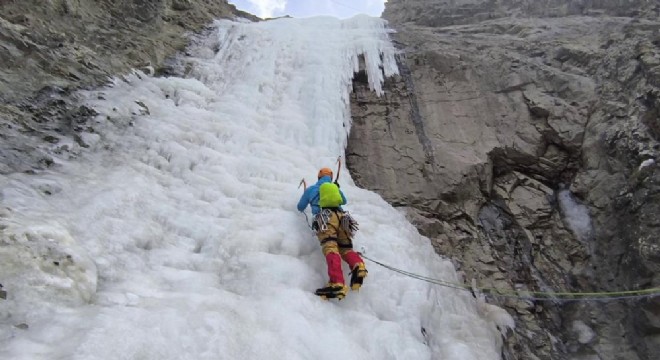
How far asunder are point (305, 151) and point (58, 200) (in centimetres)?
438

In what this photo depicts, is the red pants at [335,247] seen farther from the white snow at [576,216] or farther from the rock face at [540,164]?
the white snow at [576,216]

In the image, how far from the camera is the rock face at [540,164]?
655 cm

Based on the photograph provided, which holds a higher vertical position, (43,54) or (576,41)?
(576,41)

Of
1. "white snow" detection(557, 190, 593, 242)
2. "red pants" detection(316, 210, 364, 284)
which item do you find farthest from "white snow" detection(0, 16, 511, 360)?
"white snow" detection(557, 190, 593, 242)

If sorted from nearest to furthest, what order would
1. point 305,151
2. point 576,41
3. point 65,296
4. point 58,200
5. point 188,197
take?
point 65,296 → point 58,200 → point 188,197 → point 305,151 → point 576,41

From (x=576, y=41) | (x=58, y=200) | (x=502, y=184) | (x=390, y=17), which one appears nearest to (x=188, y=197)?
(x=58, y=200)

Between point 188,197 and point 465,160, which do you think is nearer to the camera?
point 188,197

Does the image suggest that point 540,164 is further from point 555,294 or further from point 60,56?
point 60,56

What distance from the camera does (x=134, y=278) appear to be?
400 centimetres

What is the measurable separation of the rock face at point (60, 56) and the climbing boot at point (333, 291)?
3302 mm

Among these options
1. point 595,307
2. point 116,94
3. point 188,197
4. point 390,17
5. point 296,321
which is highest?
point 390,17

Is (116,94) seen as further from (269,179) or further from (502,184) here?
(502,184)

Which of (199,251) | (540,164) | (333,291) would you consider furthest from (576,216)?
(199,251)

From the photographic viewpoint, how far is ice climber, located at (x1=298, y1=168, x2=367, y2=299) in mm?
4676
